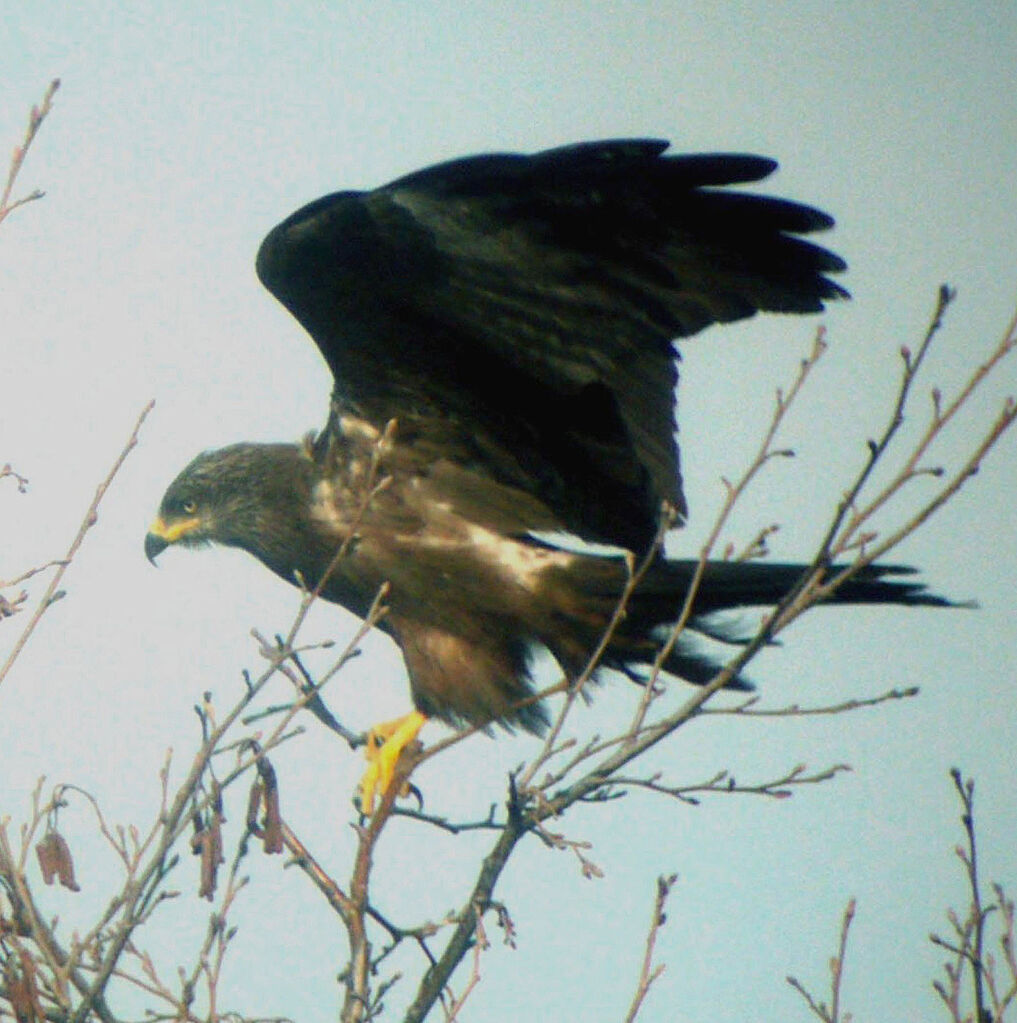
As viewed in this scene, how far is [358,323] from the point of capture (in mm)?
4809

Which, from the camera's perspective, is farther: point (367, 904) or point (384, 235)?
point (384, 235)

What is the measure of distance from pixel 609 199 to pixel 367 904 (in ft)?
6.52

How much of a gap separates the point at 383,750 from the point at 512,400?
122 cm

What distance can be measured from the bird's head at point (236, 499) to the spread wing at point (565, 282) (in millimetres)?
768

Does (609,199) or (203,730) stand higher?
(609,199)

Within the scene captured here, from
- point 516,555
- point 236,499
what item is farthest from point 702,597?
point 236,499

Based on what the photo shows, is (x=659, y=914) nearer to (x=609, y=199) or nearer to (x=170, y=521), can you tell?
(x=609, y=199)

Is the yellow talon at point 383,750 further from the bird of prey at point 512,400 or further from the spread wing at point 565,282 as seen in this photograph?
the spread wing at point 565,282

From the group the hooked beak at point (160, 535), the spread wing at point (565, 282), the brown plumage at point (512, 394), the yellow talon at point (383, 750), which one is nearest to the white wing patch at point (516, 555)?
the brown plumage at point (512, 394)

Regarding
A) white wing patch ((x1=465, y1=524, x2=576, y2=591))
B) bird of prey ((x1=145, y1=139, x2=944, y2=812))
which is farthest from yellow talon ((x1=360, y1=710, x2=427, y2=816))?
white wing patch ((x1=465, y1=524, x2=576, y2=591))

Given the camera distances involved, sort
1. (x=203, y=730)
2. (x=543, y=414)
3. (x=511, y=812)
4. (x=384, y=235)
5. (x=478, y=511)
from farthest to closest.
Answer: (x=478, y=511)
(x=543, y=414)
(x=384, y=235)
(x=511, y=812)
(x=203, y=730)

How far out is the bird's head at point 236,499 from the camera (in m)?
5.48

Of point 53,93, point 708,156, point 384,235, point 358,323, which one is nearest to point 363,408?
point 358,323

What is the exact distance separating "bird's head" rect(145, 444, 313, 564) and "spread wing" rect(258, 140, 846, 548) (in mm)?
768
